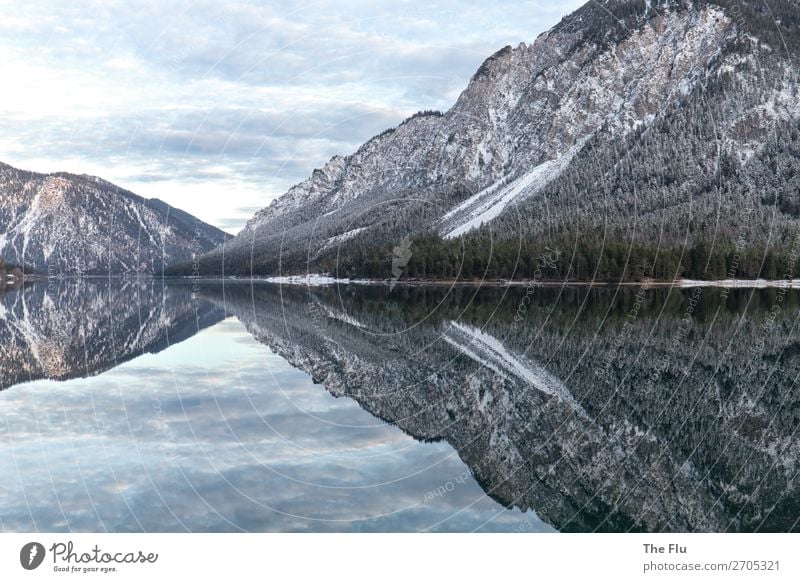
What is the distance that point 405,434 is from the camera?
65.8 feet

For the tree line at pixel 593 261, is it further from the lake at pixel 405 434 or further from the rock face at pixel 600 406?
the lake at pixel 405 434

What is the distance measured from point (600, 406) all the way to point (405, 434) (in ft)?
21.5

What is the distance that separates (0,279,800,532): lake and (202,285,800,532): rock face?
83 mm

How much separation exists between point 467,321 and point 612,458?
34643 mm

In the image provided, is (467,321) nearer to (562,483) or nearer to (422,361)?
(422,361)

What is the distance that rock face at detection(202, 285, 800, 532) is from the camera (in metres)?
15.4

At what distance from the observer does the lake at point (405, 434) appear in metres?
14.3

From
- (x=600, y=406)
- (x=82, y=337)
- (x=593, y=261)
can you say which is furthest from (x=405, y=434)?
(x=593, y=261)

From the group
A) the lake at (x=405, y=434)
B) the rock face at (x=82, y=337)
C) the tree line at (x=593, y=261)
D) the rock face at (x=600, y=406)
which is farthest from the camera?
the tree line at (x=593, y=261)

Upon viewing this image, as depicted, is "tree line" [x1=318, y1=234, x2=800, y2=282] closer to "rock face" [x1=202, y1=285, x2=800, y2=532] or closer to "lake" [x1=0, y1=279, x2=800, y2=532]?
"rock face" [x1=202, y1=285, x2=800, y2=532]

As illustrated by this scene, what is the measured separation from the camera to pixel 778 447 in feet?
62.7

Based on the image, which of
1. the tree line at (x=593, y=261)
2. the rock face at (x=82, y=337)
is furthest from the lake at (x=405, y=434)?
the tree line at (x=593, y=261)

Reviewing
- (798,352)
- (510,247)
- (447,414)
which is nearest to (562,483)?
(447,414)

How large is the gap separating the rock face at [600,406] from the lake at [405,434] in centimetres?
8
